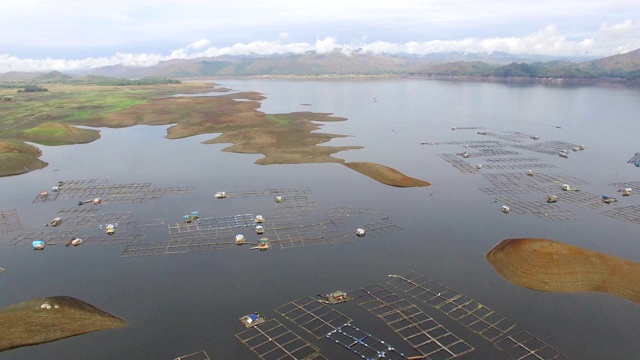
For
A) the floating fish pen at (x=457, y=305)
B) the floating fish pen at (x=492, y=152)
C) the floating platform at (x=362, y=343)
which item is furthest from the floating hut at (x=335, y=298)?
the floating fish pen at (x=492, y=152)

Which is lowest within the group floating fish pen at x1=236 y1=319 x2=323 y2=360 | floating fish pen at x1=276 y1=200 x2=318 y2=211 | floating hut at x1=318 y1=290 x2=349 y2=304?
floating fish pen at x1=236 y1=319 x2=323 y2=360

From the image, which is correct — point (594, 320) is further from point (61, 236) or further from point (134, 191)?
point (134, 191)

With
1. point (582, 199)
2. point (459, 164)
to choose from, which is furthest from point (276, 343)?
point (459, 164)

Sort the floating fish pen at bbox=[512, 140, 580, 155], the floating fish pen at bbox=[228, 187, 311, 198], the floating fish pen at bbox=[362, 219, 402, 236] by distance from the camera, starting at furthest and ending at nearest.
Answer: the floating fish pen at bbox=[512, 140, 580, 155] → the floating fish pen at bbox=[228, 187, 311, 198] → the floating fish pen at bbox=[362, 219, 402, 236]

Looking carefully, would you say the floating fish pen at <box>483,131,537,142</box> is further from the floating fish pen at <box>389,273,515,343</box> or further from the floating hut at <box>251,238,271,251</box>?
the floating hut at <box>251,238,271,251</box>

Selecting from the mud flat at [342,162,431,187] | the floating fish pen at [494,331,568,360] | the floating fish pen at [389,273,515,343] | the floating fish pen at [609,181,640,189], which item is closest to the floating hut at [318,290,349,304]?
the floating fish pen at [389,273,515,343]

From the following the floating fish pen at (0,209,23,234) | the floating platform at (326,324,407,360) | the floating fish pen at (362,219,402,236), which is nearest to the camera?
the floating platform at (326,324,407,360)

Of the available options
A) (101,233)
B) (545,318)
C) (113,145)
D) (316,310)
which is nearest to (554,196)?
(545,318)
